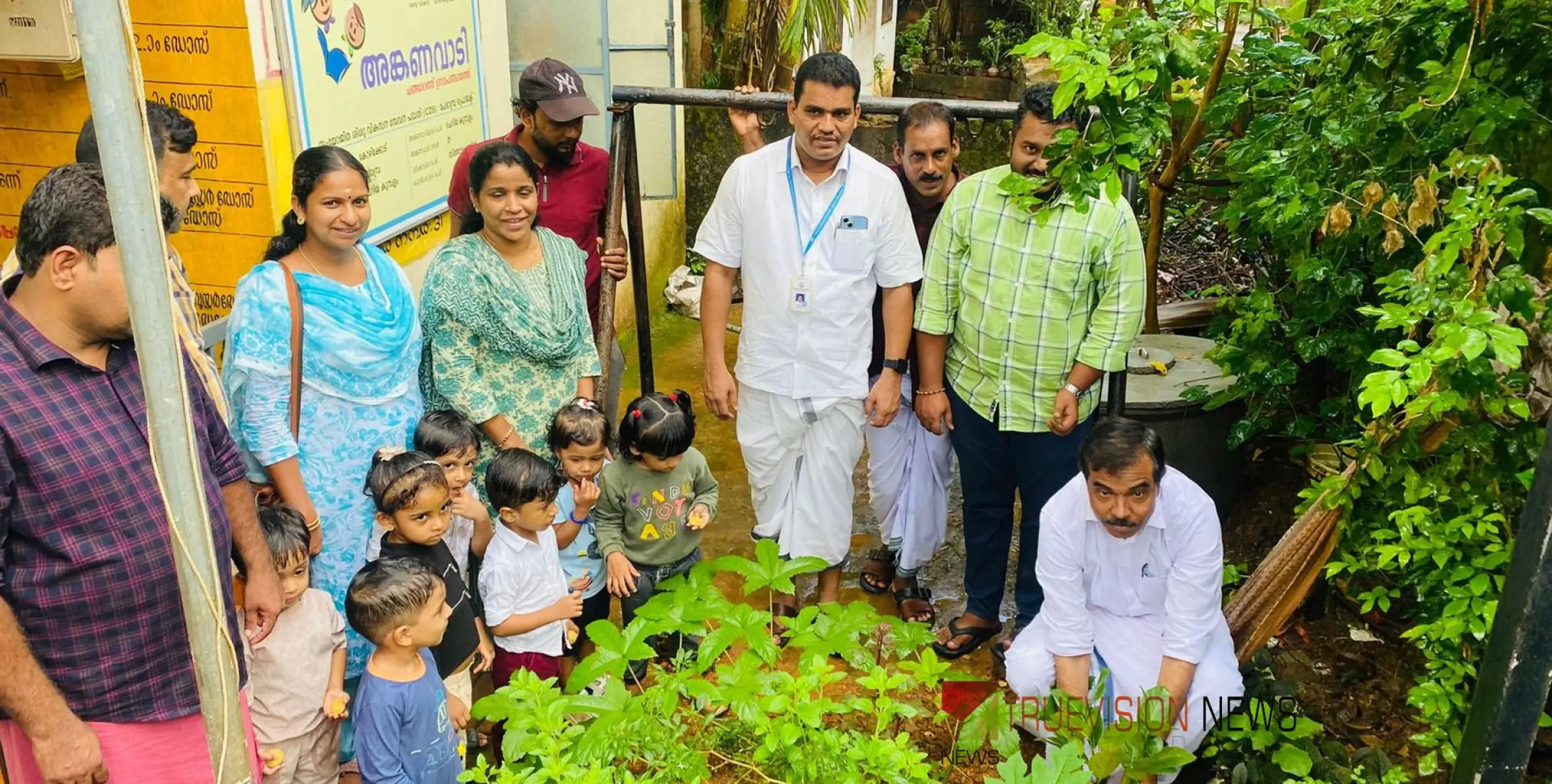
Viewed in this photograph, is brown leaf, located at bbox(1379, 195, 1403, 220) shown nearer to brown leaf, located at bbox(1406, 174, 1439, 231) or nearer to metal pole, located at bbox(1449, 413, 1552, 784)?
brown leaf, located at bbox(1406, 174, 1439, 231)

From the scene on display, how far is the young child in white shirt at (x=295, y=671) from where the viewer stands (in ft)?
8.59

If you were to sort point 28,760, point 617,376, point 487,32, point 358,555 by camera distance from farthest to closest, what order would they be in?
1. point 487,32
2. point 617,376
3. point 358,555
4. point 28,760

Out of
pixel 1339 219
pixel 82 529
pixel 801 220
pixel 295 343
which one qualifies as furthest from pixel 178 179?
pixel 1339 219

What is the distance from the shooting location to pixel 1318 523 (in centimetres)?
305

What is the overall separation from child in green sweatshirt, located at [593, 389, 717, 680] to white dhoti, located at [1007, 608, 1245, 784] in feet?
3.27

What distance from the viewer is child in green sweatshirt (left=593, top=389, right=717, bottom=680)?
3355 millimetres

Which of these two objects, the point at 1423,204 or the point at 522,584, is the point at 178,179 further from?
the point at 1423,204

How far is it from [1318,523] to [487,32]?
148 inches

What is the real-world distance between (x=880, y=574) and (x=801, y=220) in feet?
4.59

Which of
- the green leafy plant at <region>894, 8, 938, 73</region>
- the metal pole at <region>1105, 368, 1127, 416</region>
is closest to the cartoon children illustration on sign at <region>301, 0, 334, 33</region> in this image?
the metal pole at <region>1105, 368, 1127, 416</region>

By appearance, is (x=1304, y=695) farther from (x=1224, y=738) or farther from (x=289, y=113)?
(x=289, y=113)

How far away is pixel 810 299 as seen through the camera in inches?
146

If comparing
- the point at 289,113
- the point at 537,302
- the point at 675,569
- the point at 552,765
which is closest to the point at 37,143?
the point at 289,113

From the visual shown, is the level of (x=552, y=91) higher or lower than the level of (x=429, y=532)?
higher
